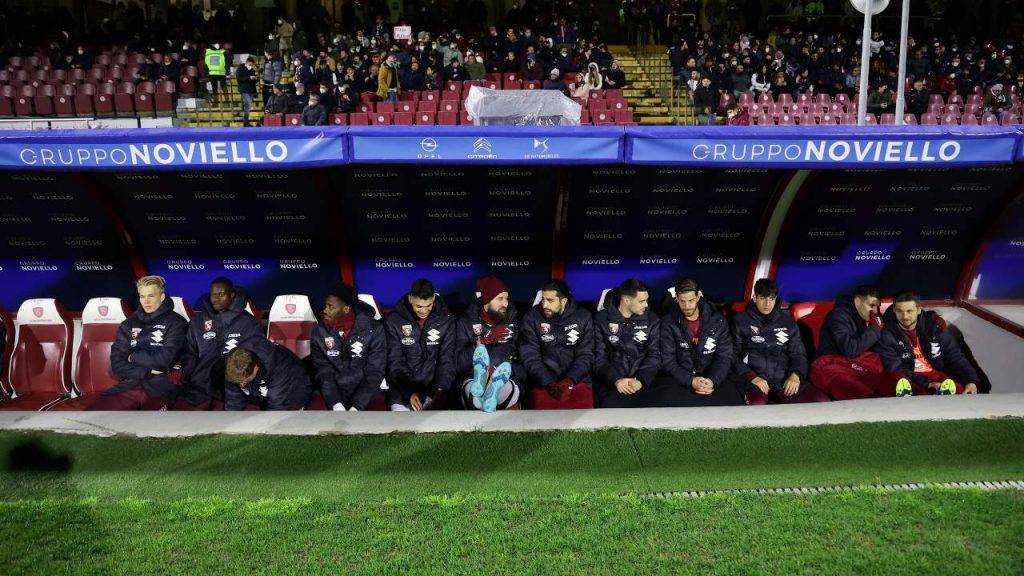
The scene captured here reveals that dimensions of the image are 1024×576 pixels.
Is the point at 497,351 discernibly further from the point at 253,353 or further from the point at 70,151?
the point at 70,151

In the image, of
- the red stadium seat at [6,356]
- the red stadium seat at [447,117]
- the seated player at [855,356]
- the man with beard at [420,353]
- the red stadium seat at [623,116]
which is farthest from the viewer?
the red stadium seat at [623,116]

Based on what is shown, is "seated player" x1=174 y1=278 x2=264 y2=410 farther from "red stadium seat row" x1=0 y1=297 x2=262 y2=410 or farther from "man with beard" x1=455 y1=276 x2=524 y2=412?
"man with beard" x1=455 y1=276 x2=524 y2=412

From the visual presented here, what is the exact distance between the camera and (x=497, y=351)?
6.17 meters

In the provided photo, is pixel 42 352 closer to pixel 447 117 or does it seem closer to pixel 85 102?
pixel 447 117

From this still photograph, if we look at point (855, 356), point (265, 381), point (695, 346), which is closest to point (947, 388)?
point (855, 356)

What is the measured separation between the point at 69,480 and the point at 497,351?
311cm

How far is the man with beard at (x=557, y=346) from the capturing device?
5969 mm

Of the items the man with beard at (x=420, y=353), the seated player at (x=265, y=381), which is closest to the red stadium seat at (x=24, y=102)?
the seated player at (x=265, y=381)

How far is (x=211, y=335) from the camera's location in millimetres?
6078

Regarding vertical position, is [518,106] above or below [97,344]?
above

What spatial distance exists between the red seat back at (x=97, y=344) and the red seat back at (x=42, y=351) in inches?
7.5

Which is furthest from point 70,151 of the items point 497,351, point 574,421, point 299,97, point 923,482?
point 299,97

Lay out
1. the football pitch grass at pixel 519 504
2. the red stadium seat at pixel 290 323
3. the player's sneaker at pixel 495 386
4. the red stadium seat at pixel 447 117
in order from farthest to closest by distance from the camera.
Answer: the red stadium seat at pixel 447 117 < the red stadium seat at pixel 290 323 < the player's sneaker at pixel 495 386 < the football pitch grass at pixel 519 504

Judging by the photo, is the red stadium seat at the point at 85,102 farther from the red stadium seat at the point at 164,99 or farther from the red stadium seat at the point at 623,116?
the red stadium seat at the point at 623,116
